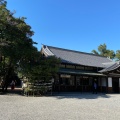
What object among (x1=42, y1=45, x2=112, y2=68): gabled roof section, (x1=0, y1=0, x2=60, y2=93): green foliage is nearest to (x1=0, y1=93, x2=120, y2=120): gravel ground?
(x1=0, y1=0, x2=60, y2=93): green foliage

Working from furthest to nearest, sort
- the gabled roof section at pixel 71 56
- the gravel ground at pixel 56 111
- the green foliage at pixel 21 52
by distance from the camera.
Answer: the gabled roof section at pixel 71 56, the green foliage at pixel 21 52, the gravel ground at pixel 56 111

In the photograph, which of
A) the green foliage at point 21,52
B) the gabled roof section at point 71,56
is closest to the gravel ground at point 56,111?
the green foliage at point 21,52

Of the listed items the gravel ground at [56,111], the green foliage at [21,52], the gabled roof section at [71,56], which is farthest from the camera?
the gabled roof section at [71,56]

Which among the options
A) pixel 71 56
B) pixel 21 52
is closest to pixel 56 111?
pixel 21 52

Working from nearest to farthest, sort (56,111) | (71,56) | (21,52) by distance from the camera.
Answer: (56,111) → (21,52) → (71,56)

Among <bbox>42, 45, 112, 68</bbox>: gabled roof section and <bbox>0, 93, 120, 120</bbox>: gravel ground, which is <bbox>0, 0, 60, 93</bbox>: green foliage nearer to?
<bbox>0, 93, 120, 120</bbox>: gravel ground

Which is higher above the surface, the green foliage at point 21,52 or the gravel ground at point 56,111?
the green foliage at point 21,52

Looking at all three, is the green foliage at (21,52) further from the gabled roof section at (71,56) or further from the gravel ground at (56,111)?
the gabled roof section at (71,56)

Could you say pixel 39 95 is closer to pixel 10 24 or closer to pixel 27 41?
pixel 27 41

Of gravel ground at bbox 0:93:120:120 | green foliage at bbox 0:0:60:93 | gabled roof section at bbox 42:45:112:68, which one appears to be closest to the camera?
gravel ground at bbox 0:93:120:120

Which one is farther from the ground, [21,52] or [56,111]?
[21,52]

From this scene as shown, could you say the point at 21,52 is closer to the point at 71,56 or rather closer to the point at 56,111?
the point at 56,111

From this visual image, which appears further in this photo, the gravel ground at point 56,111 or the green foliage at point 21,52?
the green foliage at point 21,52

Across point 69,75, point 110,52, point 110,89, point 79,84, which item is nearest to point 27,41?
point 69,75
